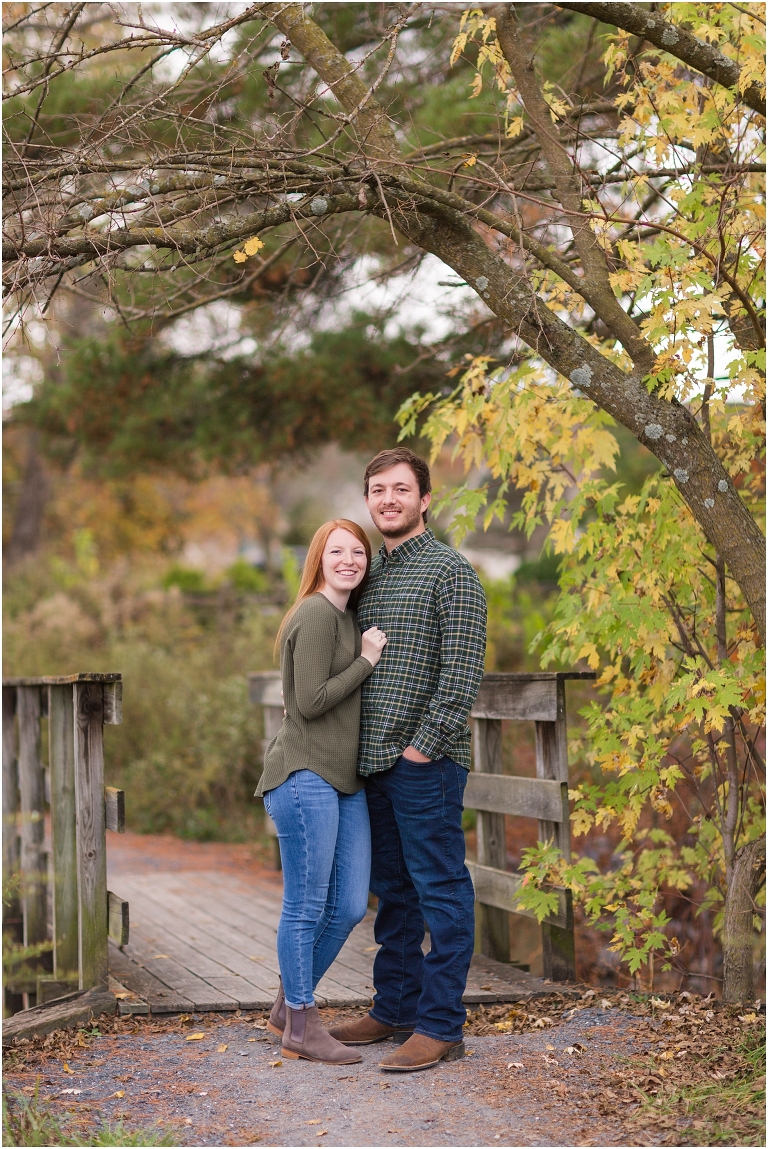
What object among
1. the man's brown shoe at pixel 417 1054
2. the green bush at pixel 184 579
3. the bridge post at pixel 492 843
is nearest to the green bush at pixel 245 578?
the green bush at pixel 184 579

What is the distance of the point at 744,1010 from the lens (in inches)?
167

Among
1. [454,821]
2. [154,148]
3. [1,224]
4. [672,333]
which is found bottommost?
[454,821]

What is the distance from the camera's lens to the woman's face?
12.7ft

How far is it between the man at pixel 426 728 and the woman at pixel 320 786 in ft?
0.31

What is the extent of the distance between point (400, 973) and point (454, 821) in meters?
0.67

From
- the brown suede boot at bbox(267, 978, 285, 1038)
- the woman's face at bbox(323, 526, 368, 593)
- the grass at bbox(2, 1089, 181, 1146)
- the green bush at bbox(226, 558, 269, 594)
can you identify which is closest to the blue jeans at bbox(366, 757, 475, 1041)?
the brown suede boot at bbox(267, 978, 285, 1038)

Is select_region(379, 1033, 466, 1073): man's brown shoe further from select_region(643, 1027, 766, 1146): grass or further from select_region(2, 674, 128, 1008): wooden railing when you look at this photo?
select_region(2, 674, 128, 1008): wooden railing

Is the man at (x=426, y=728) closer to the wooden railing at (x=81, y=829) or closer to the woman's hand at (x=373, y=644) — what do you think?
Answer: the woman's hand at (x=373, y=644)

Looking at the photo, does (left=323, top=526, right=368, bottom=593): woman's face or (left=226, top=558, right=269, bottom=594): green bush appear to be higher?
(left=226, top=558, right=269, bottom=594): green bush

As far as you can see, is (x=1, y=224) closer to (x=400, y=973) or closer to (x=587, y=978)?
(x=400, y=973)

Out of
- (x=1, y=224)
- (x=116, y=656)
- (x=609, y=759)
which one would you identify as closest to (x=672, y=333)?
(x=609, y=759)

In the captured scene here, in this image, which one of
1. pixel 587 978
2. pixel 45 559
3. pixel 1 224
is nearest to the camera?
pixel 1 224

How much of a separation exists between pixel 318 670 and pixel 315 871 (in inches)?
27.2

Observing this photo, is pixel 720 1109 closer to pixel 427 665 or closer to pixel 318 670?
pixel 427 665
